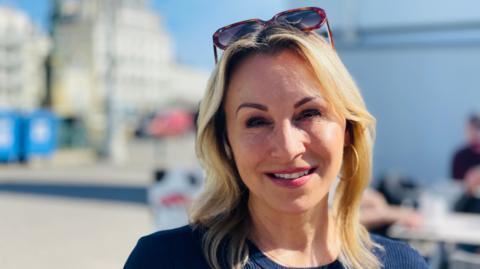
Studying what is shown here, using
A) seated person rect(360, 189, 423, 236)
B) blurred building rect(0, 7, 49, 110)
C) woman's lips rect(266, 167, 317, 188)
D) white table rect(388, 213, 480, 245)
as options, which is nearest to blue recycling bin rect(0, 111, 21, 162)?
white table rect(388, 213, 480, 245)

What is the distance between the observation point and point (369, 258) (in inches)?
59.5

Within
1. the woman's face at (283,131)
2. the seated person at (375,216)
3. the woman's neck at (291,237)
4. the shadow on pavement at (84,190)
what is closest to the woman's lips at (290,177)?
the woman's face at (283,131)

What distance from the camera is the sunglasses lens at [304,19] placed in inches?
56.4

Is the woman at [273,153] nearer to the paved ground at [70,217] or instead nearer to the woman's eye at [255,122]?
the woman's eye at [255,122]

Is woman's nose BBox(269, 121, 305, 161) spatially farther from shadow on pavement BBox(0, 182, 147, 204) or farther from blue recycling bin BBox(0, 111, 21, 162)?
blue recycling bin BBox(0, 111, 21, 162)

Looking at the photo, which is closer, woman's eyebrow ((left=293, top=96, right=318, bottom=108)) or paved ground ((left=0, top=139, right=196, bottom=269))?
woman's eyebrow ((left=293, top=96, right=318, bottom=108))

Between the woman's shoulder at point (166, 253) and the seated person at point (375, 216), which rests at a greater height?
the woman's shoulder at point (166, 253)

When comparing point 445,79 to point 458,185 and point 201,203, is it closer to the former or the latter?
point 458,185

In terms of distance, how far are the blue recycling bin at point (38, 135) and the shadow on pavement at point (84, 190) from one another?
429cm

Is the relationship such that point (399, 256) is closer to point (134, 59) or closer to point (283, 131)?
point (283, 131)

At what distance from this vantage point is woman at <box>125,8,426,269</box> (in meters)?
1.36

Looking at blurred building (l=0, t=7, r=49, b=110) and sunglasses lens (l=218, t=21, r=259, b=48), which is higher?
sunglasses lens (l=218, t=21, r=259, b=48)

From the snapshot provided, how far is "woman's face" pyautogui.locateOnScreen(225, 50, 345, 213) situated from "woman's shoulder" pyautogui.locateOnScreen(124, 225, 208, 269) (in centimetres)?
21

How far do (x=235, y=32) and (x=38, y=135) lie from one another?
51.2ft
